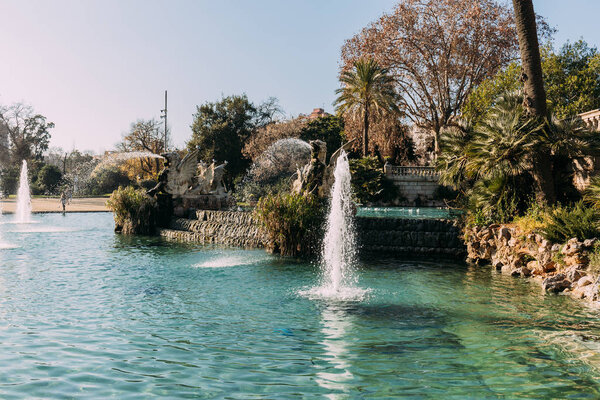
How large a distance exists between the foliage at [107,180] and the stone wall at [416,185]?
3511 cm

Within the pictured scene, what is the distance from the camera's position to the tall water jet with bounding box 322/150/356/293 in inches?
432

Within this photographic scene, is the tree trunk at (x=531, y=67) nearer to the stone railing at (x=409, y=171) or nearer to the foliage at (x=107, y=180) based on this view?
the stone railing at (x=409, y=171)

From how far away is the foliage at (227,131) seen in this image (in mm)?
50219

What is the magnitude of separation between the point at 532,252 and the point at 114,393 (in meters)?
10.6

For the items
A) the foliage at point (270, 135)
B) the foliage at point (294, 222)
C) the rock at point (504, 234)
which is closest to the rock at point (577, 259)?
the rock at point (504, 234)

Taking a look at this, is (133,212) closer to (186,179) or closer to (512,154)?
(186,179)

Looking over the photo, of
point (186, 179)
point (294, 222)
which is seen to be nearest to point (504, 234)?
point (294, 222)

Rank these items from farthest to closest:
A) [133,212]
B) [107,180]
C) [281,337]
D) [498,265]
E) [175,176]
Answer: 1. [107,180]
2. [175,176]
3. [133,212]
4. [498,265]
5. [281,337]

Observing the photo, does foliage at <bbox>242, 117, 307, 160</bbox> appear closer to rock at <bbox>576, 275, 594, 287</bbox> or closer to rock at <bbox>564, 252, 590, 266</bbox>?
rock at <bbox>564, 252, 590, 266</bbox>

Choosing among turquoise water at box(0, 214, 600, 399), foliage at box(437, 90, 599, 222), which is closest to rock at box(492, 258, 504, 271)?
turquoise water at box(0, 214, 600, 399)

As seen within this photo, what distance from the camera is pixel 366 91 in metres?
36.3

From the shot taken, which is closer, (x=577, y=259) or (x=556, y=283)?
(x=556, y=283)

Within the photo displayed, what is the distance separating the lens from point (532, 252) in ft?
40.2

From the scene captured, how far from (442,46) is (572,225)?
27.2 m
